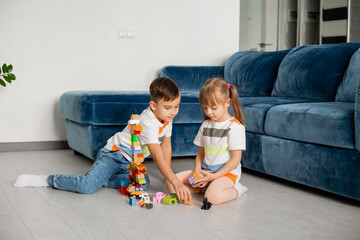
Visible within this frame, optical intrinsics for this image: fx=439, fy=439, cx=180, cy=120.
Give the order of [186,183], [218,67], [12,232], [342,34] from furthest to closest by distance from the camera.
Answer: [342,34] < [218,67] < [186,183] < [12,232]

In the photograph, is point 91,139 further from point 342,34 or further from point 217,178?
point 342,34

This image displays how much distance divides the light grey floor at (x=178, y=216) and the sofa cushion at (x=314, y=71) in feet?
2.64

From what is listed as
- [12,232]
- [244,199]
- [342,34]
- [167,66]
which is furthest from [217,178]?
[342,34]

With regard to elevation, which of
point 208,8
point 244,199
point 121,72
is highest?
point 208,8

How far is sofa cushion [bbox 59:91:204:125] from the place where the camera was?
2.90 m

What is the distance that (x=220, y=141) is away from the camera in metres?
2.23

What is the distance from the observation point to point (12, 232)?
166 centimetres

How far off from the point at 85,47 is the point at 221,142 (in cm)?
205

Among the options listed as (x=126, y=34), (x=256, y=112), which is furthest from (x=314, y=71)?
(x=126, y=34)

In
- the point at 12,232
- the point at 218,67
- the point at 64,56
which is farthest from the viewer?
the point at 218,67

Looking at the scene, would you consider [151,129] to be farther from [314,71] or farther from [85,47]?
[85,47]

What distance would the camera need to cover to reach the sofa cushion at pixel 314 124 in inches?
81.4

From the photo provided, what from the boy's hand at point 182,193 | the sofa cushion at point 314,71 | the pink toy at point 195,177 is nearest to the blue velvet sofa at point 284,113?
the sofa cushion at point 314,71

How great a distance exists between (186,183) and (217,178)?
9.1 inches
